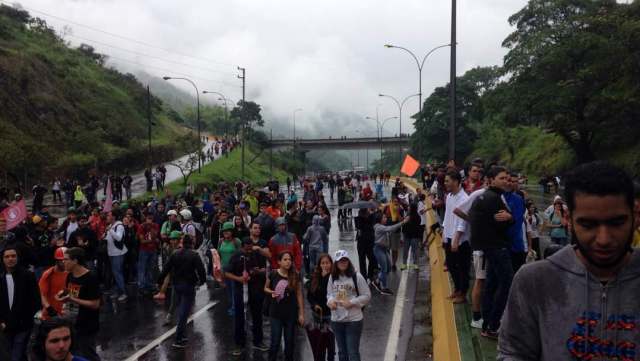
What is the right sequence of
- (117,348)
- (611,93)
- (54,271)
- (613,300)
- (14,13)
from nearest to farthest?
(613,300) → (54,271) → (117,348) → (611,93) → (14,13)

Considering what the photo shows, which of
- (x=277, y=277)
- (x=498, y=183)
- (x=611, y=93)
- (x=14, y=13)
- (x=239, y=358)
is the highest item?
(x=14, y=13)

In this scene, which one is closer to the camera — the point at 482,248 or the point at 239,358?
the point at 482,248

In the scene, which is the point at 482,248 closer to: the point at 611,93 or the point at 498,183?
the point at 498,183

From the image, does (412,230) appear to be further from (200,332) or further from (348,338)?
(348,338)

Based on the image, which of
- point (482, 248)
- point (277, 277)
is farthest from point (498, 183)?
point (277, 277)

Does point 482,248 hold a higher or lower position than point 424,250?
higher

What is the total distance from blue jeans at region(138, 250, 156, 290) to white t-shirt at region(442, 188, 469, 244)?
6.29 metres

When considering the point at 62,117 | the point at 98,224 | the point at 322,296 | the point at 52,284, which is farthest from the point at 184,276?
the point at 62,117

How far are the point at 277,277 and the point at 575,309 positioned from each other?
5177 millimetres

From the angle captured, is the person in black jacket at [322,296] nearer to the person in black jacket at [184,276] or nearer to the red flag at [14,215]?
the person in black jacket at [184,276]

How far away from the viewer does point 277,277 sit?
22.3ft

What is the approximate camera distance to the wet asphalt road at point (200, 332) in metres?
7.73

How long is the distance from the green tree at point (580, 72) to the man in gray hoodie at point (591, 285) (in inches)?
1142

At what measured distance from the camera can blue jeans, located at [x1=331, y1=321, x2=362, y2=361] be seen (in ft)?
20.0
